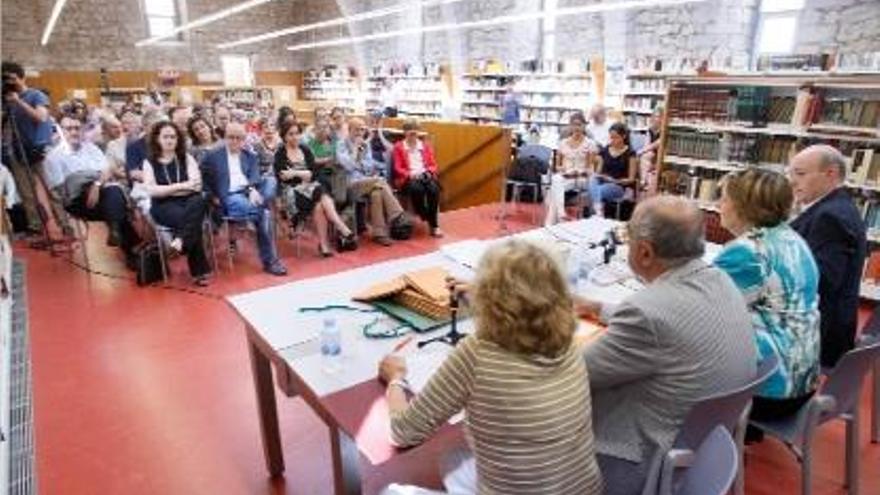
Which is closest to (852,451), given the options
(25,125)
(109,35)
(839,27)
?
(25,125)

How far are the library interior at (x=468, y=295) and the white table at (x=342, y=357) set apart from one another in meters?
0.01

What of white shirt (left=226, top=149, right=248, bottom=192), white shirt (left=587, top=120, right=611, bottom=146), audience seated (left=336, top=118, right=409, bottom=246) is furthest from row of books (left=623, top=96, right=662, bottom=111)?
white shirt (left=226, top=149, right=248, bottom=192)

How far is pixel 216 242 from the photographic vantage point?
5941mm

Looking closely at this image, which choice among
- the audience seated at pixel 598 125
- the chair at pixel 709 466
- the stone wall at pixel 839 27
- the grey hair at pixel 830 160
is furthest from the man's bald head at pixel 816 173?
the stone wall at pixel 839 27

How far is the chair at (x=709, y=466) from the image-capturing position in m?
1.28

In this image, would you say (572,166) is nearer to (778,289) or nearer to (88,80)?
(778,289)

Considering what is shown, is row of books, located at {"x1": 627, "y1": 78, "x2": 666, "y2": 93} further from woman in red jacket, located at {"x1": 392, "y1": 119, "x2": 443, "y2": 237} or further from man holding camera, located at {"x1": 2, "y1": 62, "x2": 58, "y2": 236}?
man holding camera, located at {"x1": 2, "y1": 62, "x2": 58, "y2": 236}

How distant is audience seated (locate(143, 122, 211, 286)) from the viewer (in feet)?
14.9

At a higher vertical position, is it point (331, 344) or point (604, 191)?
point (331, 344)

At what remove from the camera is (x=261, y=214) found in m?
4.96

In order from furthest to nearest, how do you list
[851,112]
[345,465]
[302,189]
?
[302,189] < [851,112] < [345,465]

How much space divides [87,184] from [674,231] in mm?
4875

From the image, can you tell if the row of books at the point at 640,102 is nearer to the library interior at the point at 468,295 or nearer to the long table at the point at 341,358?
the library interior at the point at 468,295

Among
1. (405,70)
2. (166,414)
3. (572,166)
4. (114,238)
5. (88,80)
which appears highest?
(405,70)
